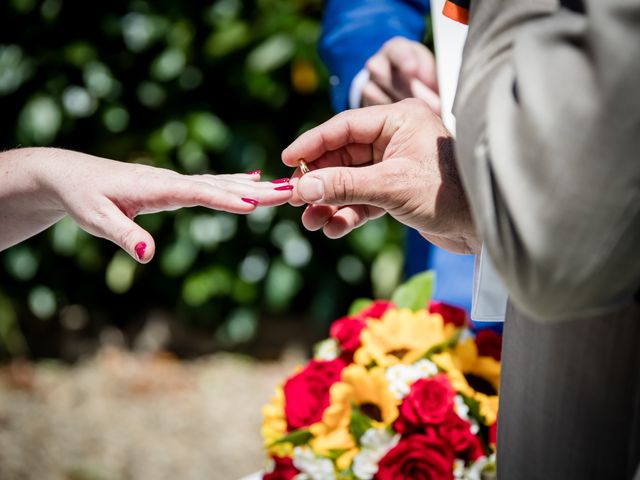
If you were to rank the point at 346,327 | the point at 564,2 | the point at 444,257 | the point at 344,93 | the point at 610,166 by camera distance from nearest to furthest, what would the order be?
the point at 610,166
the point at 564,2
the point at 346,327
the point at 444,257
the point at 344,93

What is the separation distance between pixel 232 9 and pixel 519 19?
3244 millimetres

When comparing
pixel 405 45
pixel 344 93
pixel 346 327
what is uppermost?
pixel 405 45

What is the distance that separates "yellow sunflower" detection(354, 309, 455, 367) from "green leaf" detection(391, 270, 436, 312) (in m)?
0.11

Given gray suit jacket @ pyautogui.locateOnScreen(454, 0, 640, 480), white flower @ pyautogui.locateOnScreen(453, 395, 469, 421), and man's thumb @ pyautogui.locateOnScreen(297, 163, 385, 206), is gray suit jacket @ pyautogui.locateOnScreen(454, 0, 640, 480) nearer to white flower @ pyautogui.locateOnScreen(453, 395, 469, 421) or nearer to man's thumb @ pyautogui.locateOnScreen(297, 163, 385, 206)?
man's thumb @ pyautogui.locateOnScreen(297, 163, 385, 206)

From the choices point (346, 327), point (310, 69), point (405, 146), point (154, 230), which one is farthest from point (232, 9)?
point (405, 146)

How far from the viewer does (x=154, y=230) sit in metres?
3.88

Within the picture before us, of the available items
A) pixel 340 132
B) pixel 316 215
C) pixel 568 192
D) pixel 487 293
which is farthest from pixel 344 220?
pixel 568 192

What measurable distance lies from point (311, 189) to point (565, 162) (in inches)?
19.5

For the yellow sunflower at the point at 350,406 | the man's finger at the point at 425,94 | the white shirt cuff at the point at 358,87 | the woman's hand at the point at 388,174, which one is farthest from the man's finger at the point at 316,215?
the white shirt cuff at the point at 358,87

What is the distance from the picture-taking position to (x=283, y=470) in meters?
1.53

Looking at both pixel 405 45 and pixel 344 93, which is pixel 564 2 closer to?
pixel 405 45

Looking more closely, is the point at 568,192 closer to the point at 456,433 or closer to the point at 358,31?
the point at 456,433

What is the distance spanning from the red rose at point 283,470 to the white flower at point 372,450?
0.17m

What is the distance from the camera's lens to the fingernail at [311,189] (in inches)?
42.8
